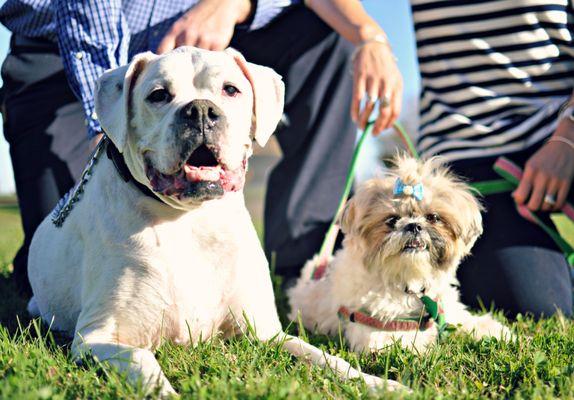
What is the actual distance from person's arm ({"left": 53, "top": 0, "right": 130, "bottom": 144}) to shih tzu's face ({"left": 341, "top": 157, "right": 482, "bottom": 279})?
158 cm

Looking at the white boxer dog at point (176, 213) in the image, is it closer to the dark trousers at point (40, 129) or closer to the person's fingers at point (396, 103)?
the person's fingers at point (396, 103)

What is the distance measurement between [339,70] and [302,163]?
2.44 feet

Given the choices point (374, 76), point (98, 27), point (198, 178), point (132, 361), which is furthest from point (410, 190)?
point (98, 27)

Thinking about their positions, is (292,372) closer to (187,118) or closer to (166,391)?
(166,391)

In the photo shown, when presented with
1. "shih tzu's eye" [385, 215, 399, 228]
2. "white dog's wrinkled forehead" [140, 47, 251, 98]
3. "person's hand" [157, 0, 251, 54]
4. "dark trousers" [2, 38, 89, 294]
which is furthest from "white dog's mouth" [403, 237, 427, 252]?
"dark trousers" [2, 38, 89, 294]

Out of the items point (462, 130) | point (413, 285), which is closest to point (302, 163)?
point (462, 130)

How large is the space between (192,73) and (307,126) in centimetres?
209

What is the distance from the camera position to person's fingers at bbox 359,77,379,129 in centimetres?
344

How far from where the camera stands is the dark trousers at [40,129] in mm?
4496

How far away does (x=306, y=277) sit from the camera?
3.97m

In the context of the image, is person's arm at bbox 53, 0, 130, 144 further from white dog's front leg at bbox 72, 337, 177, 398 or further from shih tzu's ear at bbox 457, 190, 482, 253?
shih tzu's ear at bbox 457, 190, 482, 253

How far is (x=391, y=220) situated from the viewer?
3.18 m

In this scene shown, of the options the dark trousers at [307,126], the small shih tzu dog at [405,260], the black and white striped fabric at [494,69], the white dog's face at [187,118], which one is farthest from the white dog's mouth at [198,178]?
the black and white striped fabric at [494,69]

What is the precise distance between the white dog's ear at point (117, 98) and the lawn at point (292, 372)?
874 mm
